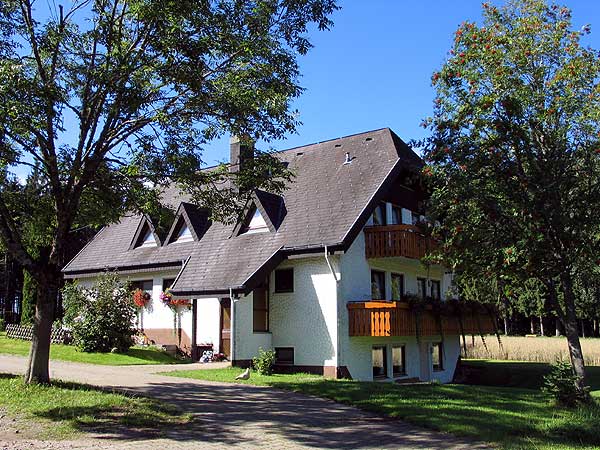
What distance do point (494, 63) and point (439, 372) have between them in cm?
1586

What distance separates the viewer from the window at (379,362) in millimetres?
22523

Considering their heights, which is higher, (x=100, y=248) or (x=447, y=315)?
(x=100, y=248)

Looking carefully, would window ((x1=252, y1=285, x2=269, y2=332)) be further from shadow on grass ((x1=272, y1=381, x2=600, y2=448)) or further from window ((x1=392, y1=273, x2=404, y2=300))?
shadow on grass ((x1=272, y1=381, x2=600, y2=448))

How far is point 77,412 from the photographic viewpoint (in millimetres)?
10000

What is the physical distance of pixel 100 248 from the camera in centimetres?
2955

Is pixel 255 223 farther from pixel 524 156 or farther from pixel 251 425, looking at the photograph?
pixel 251 425

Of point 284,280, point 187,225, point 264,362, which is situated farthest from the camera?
point 187,225

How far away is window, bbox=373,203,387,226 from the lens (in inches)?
919

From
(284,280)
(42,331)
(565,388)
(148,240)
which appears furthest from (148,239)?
(565,388)

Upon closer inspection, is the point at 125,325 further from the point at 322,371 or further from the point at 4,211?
the point at 4,211

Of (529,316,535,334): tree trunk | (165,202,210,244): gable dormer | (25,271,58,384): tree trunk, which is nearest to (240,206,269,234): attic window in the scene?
(165,202,210,244): gable dormer

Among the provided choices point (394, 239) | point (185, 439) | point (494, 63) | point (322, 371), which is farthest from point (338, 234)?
point (185, 439)

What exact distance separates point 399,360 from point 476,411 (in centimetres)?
1224

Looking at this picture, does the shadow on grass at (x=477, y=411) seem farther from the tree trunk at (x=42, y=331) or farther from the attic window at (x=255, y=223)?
the attic window at (x=255, y=223)
